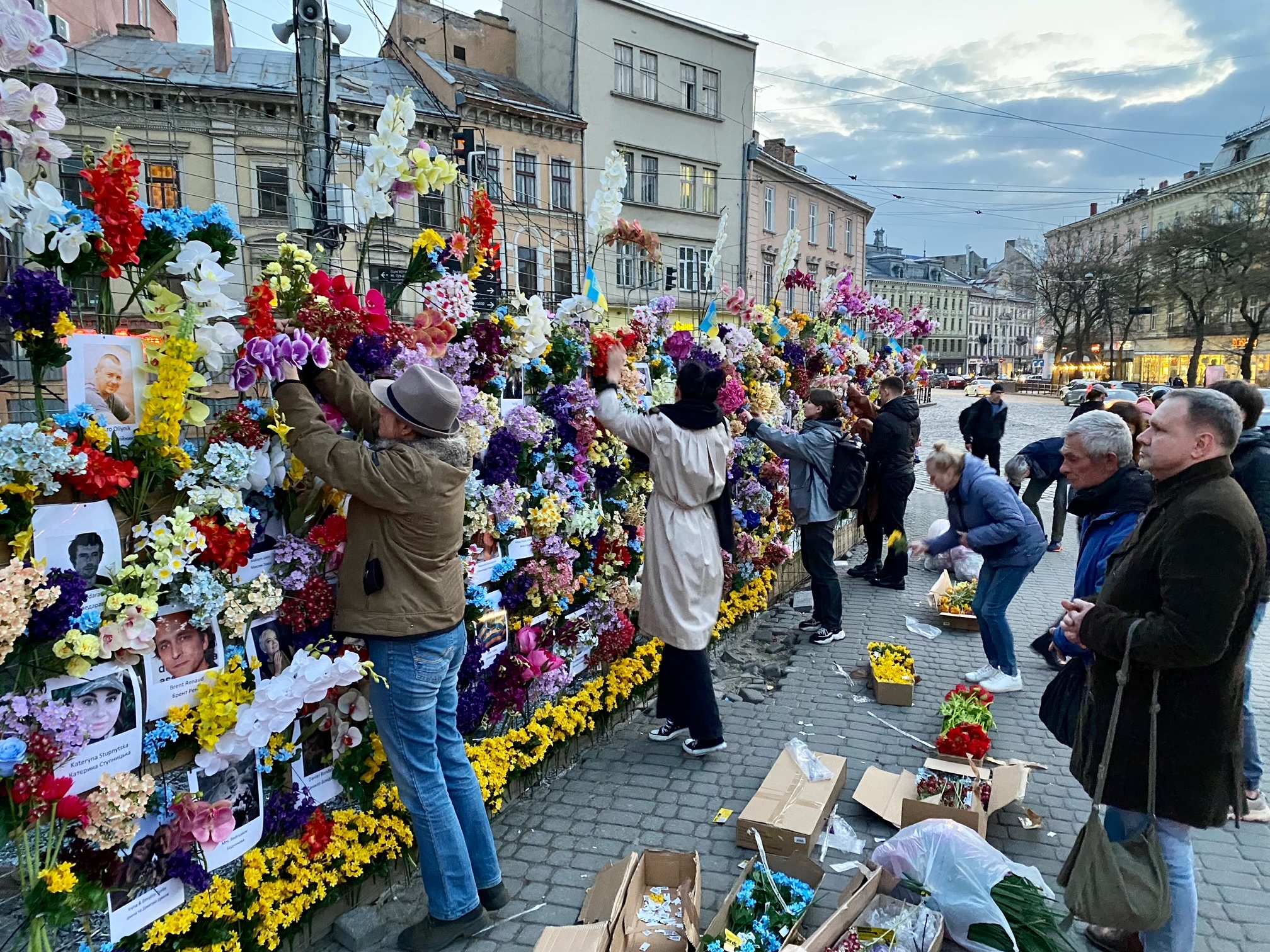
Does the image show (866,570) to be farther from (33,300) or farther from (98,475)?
(33,300)

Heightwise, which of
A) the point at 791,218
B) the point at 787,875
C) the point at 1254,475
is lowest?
the point at 787,875

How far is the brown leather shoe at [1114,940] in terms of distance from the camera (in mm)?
2969

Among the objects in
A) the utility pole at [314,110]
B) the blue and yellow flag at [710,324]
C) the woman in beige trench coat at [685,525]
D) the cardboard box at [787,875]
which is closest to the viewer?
the cardboard box at [787,875]

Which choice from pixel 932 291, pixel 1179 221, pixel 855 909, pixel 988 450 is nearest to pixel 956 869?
pixel 855 909

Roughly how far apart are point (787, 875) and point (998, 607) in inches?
110

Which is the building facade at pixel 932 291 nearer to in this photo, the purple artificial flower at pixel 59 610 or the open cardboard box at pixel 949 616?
the open cardboard box at pixel 949 616

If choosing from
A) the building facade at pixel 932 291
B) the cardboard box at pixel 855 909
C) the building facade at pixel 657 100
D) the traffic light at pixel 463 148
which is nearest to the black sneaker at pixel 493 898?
the cardboard box at pixel 855 909

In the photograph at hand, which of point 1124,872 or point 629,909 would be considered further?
point 629,909

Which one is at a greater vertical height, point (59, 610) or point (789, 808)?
point (59, 610)

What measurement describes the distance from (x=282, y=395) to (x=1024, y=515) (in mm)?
4374

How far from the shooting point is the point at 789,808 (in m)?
3.63

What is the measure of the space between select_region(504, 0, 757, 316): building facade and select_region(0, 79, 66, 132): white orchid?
Answer: 2089 centimetres

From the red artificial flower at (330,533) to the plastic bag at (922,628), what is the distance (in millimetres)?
5337

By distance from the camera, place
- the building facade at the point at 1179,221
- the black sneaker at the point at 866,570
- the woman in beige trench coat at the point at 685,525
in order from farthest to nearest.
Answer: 1. the building facade at the point at 1179,221
2. the black sneaker at the point at 866,570
3. the woman in beige trench coat at the point at 685,525
